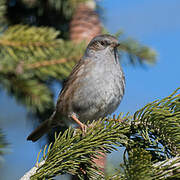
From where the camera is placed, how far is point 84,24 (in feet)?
13.9

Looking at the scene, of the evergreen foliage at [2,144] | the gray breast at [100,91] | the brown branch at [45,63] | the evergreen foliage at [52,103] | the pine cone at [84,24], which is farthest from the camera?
the pine cone at [84,24]

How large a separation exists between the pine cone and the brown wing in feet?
2.36

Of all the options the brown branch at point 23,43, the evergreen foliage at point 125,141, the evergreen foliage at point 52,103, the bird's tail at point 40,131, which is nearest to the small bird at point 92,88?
the bird's tail at point 40,131

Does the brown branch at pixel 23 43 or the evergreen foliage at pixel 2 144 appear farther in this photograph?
the brown branch at pixel 23 43

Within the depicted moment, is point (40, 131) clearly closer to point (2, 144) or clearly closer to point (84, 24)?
point (2, 144)

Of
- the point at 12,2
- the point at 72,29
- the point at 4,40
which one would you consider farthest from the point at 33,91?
the point at 12,2

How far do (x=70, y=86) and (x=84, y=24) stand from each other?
1117 mm

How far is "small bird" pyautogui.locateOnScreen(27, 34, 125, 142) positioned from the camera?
127 inches

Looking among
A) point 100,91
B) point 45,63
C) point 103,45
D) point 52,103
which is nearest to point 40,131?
point 52,103

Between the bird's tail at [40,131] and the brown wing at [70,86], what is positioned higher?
the brown wing at [70,86]

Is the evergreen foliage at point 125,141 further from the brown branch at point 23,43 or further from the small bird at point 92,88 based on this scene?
the brown branch at point 23,43

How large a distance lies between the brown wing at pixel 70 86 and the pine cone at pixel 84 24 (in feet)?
2.36

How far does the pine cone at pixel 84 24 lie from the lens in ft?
13.8

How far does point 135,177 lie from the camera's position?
1.50 metres
